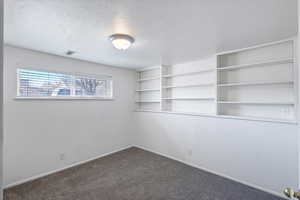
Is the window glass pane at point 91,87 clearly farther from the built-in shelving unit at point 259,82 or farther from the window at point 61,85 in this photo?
Answer: the built-in shelving unit at point 259,82

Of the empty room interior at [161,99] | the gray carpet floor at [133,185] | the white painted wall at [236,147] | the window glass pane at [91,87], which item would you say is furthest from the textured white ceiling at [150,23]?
the gray carpet floor at [133,185]

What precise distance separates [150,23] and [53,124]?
2.62 meters

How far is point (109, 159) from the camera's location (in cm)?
376

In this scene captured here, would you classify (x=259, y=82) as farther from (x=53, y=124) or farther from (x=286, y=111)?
(x=53, y=124)

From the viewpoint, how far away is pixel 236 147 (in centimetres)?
272

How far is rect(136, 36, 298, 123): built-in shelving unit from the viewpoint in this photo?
2418 mm

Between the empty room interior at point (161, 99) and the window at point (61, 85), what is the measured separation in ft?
0.07

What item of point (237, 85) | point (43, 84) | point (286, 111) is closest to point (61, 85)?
point (43, 84)

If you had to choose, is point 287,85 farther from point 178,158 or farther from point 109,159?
point 109,159

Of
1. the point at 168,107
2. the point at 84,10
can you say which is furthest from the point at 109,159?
the point at 84,10

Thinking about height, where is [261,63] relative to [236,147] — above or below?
above

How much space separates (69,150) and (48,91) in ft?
4.18

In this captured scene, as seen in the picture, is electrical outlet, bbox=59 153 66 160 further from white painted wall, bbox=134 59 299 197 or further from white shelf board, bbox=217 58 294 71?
white shelf board, bbox=217 58 294 71

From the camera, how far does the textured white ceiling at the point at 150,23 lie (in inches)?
59.2
